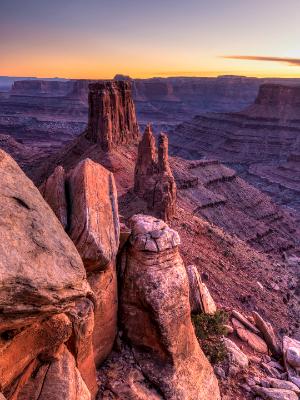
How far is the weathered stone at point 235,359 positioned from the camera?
1351 centimetres

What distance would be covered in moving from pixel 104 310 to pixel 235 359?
206 inches

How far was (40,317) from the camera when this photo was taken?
7.84 m

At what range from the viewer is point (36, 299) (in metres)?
7.34

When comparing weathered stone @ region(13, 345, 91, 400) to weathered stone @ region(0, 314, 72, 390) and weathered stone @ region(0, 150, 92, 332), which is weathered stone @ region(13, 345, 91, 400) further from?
weathered stone @ region(0, 150, 92, 332)

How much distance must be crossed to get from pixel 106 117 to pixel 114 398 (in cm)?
6536

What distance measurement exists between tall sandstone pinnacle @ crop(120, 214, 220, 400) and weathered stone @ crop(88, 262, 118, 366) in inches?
14.7

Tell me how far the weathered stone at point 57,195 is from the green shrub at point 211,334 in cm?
639

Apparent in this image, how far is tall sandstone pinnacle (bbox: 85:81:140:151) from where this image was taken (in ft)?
234

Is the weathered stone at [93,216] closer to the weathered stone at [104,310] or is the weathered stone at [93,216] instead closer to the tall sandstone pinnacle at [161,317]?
the weathered stone at [104,310]

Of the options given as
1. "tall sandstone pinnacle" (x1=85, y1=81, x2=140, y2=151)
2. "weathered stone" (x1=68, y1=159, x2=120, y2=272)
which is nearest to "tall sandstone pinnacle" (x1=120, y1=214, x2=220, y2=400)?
"weathered stone" (x1=68, y1=159, x2=120, y2=272)

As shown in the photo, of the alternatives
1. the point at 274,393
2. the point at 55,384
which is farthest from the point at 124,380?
the point at 274,393

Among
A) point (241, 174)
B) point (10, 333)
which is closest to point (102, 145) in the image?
point (10, 333)

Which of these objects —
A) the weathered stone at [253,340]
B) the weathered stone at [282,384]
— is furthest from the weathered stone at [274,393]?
the weathered stone at [253,340]

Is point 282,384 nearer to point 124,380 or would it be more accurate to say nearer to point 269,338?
point 269,338
